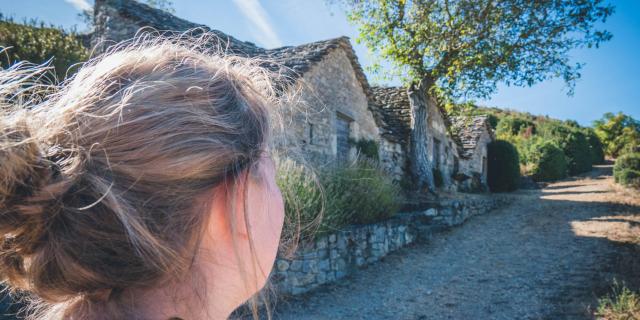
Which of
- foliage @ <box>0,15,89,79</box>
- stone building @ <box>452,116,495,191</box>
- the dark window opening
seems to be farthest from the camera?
stone building @ <box>452,116,495,191</box>

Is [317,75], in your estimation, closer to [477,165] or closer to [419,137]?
[419,137]

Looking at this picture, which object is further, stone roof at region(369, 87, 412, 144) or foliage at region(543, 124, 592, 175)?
foliage at region(543, 124, 592, 175)

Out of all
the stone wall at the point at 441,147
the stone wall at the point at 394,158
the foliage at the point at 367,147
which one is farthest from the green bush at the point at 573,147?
the foliage at the point at 367,147

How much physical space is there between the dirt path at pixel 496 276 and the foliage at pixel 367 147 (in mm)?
3550

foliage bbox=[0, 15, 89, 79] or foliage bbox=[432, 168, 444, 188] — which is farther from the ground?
foliage bbox=[0, 15, 89, 79]

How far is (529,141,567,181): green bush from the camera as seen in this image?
2022 centimetres

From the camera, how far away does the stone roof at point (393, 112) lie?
41.7 ft

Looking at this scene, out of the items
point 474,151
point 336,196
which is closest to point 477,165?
point 474,151

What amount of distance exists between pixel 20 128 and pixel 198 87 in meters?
0.37

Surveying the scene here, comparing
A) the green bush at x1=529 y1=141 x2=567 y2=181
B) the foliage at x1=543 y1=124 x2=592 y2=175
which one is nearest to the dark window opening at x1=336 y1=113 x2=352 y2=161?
the green bush at x1=529 y1=141 x2=567 y2=181

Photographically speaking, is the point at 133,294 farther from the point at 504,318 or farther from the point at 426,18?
the point at 426,18

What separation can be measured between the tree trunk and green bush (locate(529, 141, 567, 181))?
11.6 meters

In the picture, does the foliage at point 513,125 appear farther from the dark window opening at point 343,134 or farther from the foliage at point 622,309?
the foliage at point 622,309

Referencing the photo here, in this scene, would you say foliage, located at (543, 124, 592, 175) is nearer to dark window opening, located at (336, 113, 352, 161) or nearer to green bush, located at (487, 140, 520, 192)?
green bush, located at (487, 140, 520, 192)
